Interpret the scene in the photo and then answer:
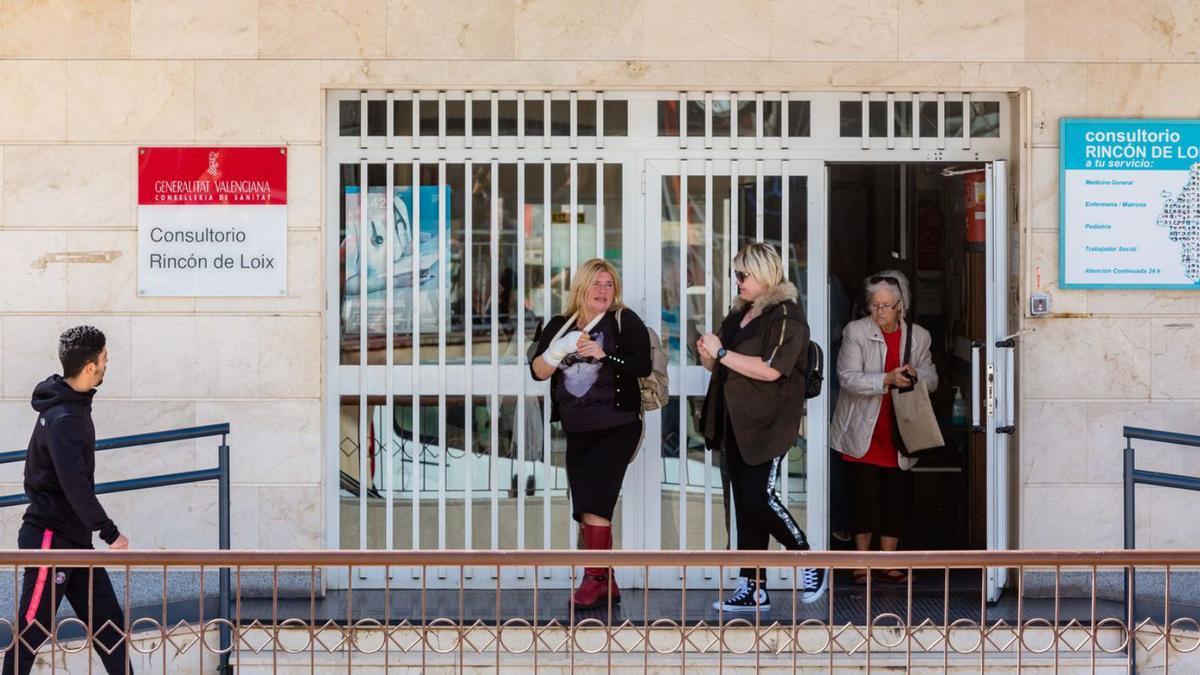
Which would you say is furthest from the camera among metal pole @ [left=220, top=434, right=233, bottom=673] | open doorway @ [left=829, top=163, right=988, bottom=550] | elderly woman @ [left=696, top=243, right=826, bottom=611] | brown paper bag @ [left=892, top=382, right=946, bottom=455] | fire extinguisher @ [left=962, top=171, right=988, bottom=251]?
open doorway @ [left=829, top=163, right=988, bottom=550]

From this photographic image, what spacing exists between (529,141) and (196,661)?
2.76m

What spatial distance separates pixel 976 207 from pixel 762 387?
1.56 metres

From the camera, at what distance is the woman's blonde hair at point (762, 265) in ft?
21.5

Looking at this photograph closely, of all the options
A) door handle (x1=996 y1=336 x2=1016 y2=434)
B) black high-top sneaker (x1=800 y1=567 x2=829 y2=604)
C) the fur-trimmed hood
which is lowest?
black high-top sneaker (x1=800 y1=567 x2=829 y2=604)

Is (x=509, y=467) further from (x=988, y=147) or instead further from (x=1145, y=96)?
(x=1145, y=96)

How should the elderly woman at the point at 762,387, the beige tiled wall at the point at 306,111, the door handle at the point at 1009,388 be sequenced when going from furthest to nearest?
1. the beige tiled wall at the point at 306,111
2. the door handle at the point at 1009,388
3. the elderly woman at the point at 762,387

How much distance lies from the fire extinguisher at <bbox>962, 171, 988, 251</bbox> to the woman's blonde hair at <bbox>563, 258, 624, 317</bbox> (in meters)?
1.78

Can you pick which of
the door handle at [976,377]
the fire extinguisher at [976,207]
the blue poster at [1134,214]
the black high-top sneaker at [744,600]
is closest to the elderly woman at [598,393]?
the black high-top sneaker at [744,600]

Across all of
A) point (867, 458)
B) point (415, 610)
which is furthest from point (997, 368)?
point (415, 610)

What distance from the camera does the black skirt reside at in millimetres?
6652

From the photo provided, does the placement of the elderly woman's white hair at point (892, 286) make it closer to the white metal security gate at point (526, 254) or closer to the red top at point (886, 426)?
the red top at point (886, 426)

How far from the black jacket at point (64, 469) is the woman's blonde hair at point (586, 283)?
2.13m

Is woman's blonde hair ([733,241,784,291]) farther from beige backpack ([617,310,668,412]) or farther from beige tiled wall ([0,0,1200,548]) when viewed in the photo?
beige tiled wall ([0,0,1200,548])

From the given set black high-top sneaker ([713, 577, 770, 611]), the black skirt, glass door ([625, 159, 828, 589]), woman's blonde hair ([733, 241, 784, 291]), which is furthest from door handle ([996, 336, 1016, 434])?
the black skirt
